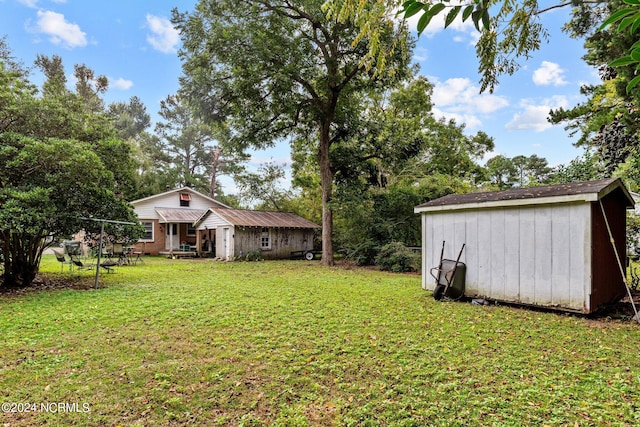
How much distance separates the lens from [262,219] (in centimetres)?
1880

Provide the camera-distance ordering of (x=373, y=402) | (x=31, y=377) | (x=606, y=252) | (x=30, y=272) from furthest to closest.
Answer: (x=30, y=272), (x=606, y=252), (x=31, y=377), (x=373, y=402)

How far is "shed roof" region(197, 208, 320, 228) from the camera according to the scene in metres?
17.6

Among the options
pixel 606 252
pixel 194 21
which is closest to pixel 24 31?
pixel 194 21

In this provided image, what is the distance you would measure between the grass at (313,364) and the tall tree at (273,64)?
9.72 meters

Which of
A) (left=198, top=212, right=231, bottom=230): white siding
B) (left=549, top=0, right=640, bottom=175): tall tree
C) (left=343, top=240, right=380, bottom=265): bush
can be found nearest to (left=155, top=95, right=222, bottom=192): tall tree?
(left=198, top=212, right=231, bottom=230): white siding

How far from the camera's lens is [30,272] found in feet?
28.7

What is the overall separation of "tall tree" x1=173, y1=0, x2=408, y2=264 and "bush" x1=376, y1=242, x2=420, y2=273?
2.60 meters

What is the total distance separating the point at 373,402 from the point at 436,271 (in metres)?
5.43

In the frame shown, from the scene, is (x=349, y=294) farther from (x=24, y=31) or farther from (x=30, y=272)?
(x=24, y=31)

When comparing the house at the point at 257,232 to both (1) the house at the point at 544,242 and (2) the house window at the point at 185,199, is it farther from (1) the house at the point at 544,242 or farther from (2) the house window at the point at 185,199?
(1) the house at the point at 544,242

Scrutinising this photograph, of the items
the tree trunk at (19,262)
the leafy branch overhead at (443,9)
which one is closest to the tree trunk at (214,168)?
the tree trunk at (19,262)

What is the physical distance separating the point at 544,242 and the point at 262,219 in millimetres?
14506

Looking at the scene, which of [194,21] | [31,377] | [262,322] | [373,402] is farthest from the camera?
[194,21]

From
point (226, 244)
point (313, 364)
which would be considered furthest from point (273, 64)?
point (313, 364)
